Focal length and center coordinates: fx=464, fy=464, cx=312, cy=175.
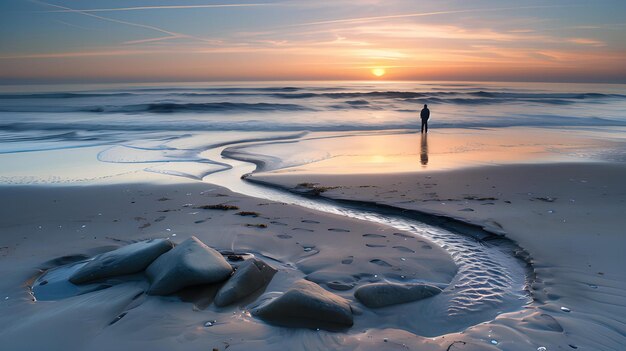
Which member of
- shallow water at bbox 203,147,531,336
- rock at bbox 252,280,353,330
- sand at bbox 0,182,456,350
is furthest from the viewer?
shallow water at bbox 203,147,531,336

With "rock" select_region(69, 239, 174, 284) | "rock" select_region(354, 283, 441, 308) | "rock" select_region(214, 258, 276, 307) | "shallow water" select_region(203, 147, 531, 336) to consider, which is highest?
"rock" select_region(69, 239, 174, 284)

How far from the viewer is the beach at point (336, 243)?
3.49m

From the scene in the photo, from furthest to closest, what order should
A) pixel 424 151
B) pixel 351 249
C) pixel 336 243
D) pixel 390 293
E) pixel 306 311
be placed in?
pixel 424 151
pixel 336 243
pixel 351 249
pixel 390 293
pixel 306 311

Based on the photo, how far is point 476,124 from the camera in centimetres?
2411

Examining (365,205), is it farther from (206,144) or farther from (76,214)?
(206,144)

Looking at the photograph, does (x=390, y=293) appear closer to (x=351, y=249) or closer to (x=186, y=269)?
(x=351, y=249)

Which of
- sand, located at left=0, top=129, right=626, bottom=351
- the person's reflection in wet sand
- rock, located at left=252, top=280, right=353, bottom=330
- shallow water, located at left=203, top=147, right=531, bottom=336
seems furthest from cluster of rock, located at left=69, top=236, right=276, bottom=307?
the person's reflection in wet sand

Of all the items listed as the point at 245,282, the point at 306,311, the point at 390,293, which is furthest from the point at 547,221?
the point at 245,282

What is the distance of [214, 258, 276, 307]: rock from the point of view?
3.96m

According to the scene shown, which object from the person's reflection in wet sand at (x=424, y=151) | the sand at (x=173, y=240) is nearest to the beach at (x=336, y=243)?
the sand at (x=173, y=240)

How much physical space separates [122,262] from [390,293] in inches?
101

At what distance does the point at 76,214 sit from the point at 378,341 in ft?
17.1

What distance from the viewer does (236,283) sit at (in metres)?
4.07

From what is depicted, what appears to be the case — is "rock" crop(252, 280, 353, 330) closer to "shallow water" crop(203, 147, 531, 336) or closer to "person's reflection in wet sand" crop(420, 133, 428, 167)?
"shallow water" crop(203, 147, 531, 336)
